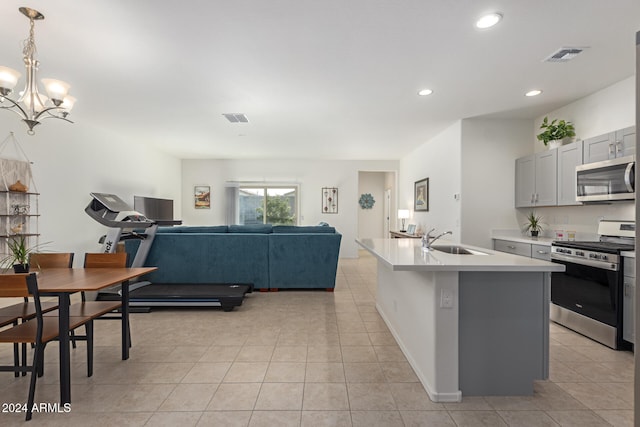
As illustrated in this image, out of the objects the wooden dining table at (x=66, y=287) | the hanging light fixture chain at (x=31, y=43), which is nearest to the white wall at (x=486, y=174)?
the wooden dining table at (x=66, y=287)

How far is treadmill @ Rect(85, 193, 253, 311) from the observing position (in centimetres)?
392

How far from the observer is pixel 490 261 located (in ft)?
6.73

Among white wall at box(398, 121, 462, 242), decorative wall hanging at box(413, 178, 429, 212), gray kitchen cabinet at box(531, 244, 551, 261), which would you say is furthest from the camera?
decorative wall hanging at box(413, 178, 429, 212)

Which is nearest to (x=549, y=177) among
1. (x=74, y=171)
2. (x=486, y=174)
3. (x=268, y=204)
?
(x=486, y=174)

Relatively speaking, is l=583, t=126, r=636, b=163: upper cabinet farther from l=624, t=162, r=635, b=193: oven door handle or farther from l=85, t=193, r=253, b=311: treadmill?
l=85, t=193, r=253, b=311: treadmill

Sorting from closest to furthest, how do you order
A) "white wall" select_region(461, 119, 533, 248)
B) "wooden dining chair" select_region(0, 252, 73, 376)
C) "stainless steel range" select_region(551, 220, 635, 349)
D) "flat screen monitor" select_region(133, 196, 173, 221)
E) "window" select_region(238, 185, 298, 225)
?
"wooden dining chair" select_region(0, 252, 73, 376) < "stainless steel range" select_region(551, 220, 635, 349) < "white wall" select_region(461, 119, 533, 248) < "flat screen monitor" select_region(133, 196, 173, 221) < "window" select_region(238, 185, 298, 225)

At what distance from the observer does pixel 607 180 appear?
3.23 m

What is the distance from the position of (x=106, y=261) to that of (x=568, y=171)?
5.12 metres

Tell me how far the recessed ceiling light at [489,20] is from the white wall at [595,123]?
7.12 feet

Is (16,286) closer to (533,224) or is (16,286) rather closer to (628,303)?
(628,303)

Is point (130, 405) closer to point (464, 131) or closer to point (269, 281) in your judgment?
point (269, 281)

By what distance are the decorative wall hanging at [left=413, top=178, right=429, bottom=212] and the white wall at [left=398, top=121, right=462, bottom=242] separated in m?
0.11

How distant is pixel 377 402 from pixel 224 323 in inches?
80.5

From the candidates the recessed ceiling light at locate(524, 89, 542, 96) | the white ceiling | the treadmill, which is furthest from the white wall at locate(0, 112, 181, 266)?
the recessed ceiling light at locate(524, 89, 542, 96)
